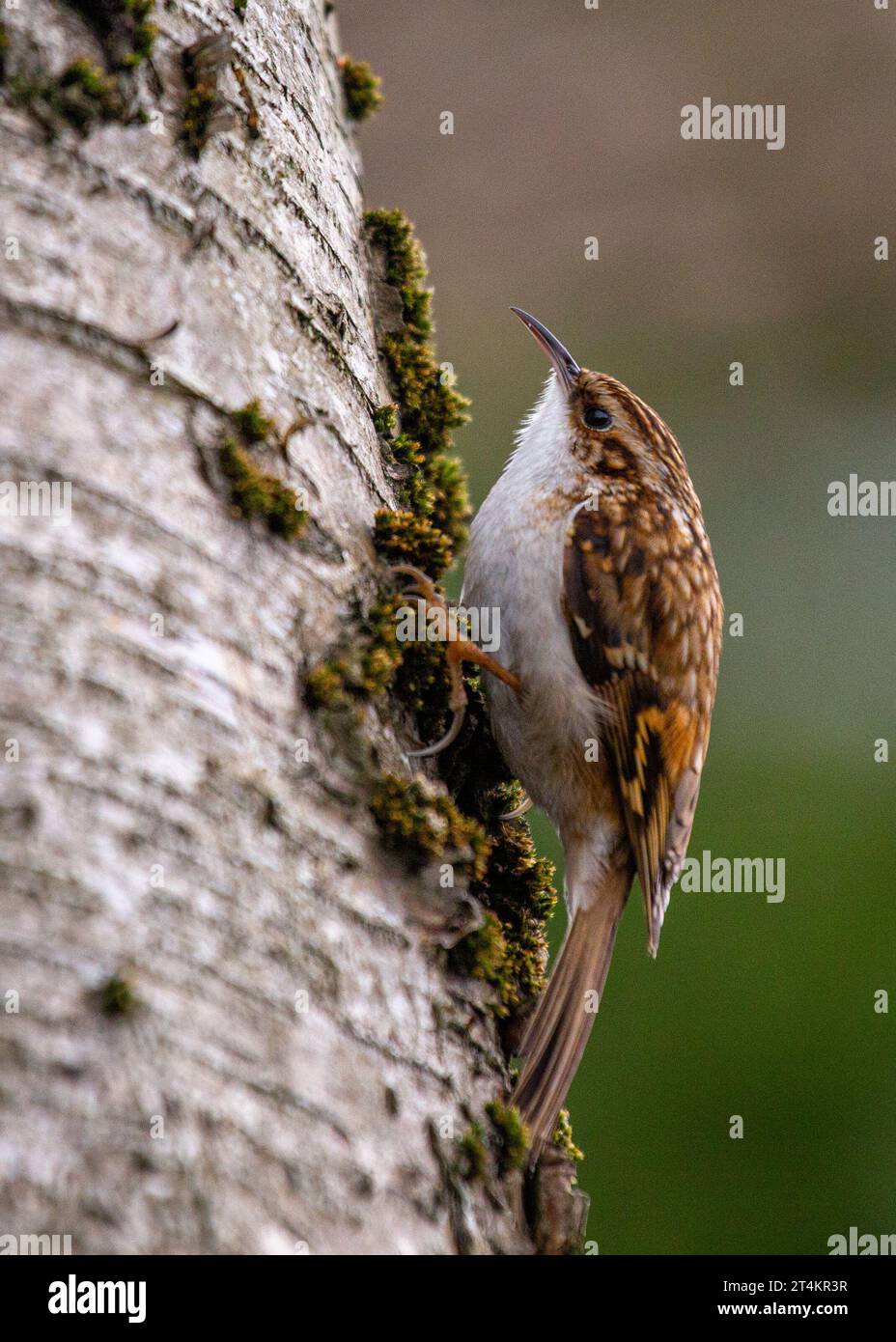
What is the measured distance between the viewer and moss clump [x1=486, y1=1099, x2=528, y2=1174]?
1.48m

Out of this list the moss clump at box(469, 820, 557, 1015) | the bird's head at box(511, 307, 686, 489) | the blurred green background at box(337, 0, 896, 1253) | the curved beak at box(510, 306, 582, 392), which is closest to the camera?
the moss clump at box(469, 820, 557, 1015)

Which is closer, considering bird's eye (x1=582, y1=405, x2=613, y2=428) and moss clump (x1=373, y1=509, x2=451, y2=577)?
moss clump (x1=373, y1=509, x2=451, y2=577)

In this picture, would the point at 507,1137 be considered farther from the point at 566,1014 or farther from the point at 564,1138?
the point at 566,1014

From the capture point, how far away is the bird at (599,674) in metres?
2.37

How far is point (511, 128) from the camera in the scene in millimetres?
5422

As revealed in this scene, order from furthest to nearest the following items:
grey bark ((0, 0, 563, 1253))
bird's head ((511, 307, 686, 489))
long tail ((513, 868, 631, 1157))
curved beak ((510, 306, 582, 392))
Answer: curved beak ((510, 306, 582, 392))
bird's head ((511, 307, 686, 489))
long tail ((513, 868, 631, 1157))
grey bark ((0, 0, 563, 1253))

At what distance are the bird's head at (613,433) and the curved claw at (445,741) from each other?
913mm

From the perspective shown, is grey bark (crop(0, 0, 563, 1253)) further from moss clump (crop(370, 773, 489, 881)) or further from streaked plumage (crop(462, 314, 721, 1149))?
streaked plumage (crop(462, 314, 721, 1149))

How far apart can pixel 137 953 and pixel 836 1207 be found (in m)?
2.74

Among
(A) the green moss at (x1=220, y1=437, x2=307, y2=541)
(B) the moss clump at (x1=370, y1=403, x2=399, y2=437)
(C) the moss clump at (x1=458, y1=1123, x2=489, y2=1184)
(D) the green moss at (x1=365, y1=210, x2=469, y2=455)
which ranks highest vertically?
(D) the green moss at (x1=365, y1=210, x2=469, y2=455)

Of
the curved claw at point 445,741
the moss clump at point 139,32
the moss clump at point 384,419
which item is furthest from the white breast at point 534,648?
the moss clump at point 139,32

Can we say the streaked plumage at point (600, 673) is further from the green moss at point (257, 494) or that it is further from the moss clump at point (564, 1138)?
the green moss at point (257, 494)

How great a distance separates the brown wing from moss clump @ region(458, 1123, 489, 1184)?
1001mm

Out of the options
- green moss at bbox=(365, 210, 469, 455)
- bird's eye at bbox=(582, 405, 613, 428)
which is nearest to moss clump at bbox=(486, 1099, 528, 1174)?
green moss at bbox=(365, 210, 469, 455)
